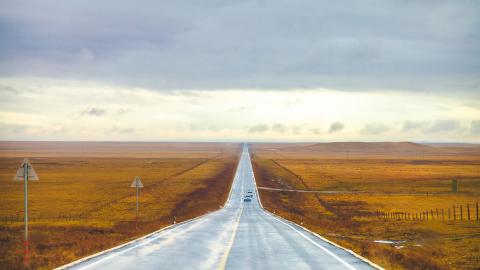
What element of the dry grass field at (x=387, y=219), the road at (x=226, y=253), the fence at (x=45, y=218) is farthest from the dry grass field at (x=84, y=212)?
the dry grass field at (x=387, y=219)

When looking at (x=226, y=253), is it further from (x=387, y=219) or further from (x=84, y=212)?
(x=84, y=212)

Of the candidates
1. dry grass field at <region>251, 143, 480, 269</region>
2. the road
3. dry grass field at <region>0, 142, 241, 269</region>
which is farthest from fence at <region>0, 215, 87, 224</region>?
the road

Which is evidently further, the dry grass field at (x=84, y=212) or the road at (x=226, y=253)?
the dry grass field at (x=84, y=212)

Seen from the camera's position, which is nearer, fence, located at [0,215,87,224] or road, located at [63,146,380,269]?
road, located at [63,146,380,269]

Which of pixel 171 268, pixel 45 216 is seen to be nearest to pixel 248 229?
pixel 171 268

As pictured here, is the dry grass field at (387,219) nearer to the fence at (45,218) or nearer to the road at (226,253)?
the road at (226,253)

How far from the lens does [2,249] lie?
74.5 ft

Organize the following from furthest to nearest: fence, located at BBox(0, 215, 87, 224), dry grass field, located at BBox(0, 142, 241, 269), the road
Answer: fence, located at BBox(0, 215, 87, 224), dry grass field, located at BBox(0, 142, 241, 269), the road

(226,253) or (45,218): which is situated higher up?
(226,253)

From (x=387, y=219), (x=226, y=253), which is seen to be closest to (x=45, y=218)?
(x=387, y=219)

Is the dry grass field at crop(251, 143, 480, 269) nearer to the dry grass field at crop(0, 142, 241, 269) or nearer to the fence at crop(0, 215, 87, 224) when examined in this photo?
the dry grass field at crop(0, 142, 241, 269)

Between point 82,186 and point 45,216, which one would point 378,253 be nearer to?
point 45,216

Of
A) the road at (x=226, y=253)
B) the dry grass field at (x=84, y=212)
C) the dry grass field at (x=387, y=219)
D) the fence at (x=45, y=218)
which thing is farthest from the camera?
the fence at (x=45, y=218)

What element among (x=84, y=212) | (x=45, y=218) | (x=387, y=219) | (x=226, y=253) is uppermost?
(x=226, y=253)
